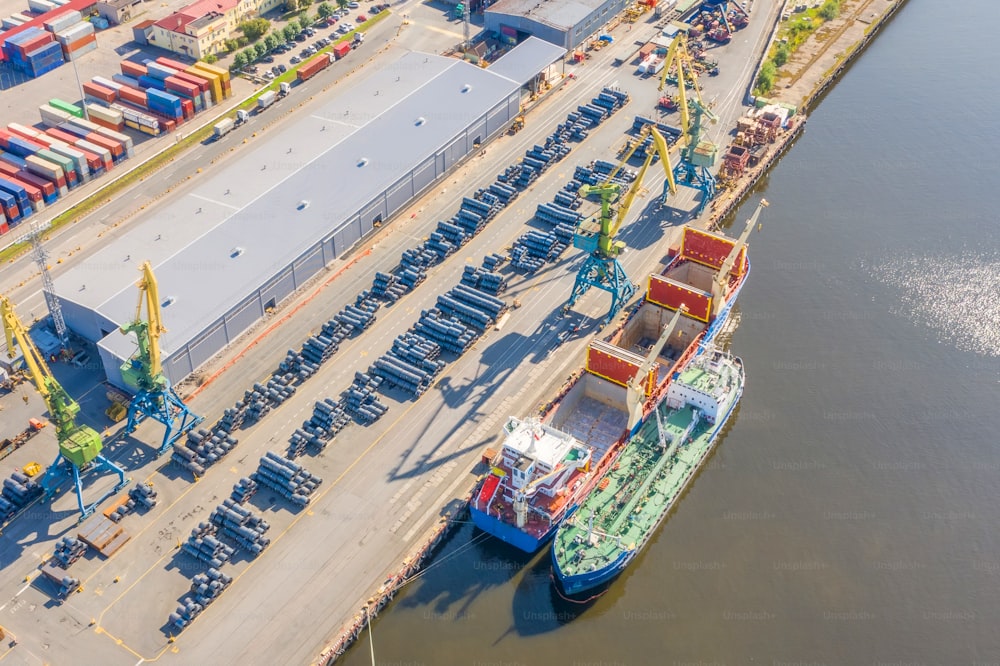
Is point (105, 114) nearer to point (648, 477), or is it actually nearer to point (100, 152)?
point (100, 152)

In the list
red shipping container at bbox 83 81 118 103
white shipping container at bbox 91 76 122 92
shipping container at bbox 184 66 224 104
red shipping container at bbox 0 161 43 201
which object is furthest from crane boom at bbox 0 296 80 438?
white shipping container at bbox 91 76 122 92

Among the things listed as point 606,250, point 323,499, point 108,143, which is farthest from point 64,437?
point 108,143

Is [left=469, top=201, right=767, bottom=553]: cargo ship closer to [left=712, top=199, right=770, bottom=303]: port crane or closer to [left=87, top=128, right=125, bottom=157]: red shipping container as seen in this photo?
[left=712, top=199, right=770, bottom=303]: port crane

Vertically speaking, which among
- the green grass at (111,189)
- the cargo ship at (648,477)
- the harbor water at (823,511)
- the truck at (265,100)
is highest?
the truck at (265,100)

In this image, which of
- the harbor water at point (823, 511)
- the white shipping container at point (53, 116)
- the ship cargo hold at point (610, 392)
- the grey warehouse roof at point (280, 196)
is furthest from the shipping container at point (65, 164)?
the harbor water at point (823, 511)

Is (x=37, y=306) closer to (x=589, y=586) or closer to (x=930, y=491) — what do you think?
(x=589, y=586)

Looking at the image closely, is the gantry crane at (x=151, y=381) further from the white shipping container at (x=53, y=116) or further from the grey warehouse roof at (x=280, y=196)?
the white shipping container at (x=53, y=116)

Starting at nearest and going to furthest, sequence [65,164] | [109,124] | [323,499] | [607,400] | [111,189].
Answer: [323,499] → [607,400] → [65,164] → [111,189] → [109,124]
